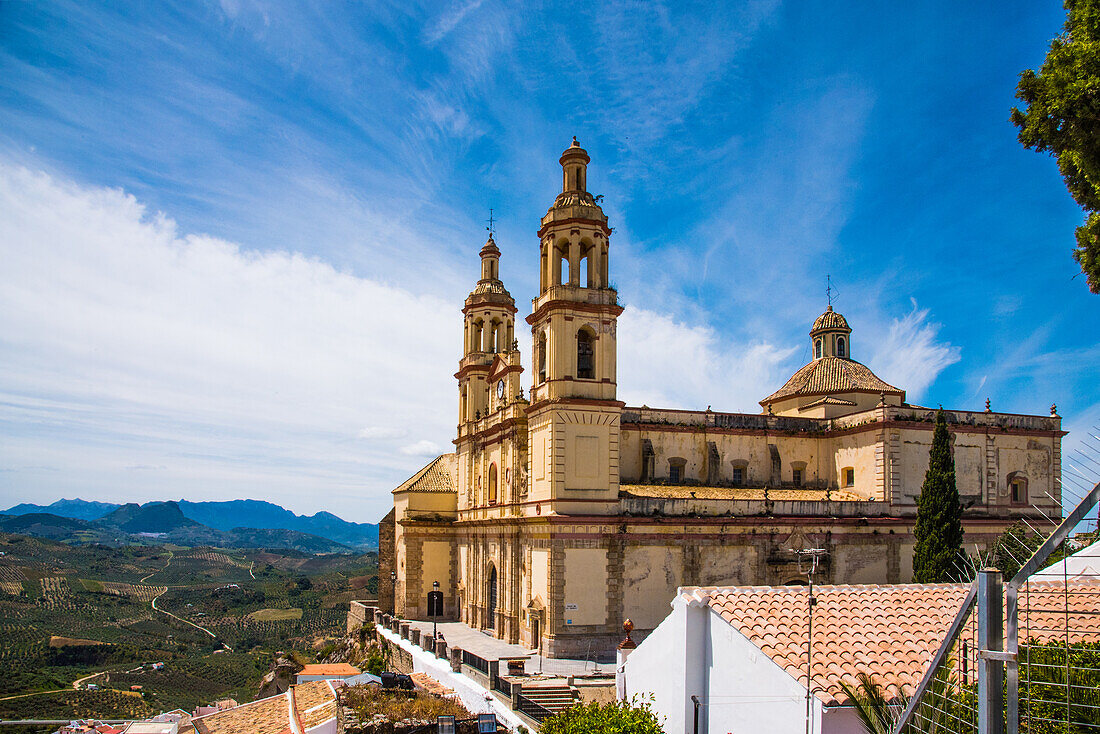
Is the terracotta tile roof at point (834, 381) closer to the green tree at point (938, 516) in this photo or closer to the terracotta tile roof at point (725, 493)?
the terracotta tile roof at point (725, 493)

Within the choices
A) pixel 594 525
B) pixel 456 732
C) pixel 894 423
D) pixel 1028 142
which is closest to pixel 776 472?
pixel 894 423

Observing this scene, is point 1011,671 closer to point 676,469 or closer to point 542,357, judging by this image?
point 542,357

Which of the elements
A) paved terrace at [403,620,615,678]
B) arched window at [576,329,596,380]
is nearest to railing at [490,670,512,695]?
paved terrace at [403,620,615,678]

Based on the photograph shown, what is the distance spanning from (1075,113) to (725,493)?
23589 millimetres

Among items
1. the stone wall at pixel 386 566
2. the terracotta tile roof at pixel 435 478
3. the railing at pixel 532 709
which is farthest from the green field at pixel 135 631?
the railing at pixel 532 709

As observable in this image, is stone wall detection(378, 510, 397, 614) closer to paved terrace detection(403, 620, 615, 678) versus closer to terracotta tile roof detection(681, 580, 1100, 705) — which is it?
paved terrace detection(403, 620, 615, 678)

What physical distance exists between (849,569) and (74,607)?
92511 millimetres

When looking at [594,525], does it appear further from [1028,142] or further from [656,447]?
[1028,142]

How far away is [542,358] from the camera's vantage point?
104 feet

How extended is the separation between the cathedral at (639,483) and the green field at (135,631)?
29097 millimetres

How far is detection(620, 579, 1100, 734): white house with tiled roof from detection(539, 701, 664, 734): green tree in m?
1.17

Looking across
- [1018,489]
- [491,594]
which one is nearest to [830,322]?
[1018,489]

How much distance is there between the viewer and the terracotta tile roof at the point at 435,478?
43000mm

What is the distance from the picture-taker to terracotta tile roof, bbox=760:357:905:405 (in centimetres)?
3862
